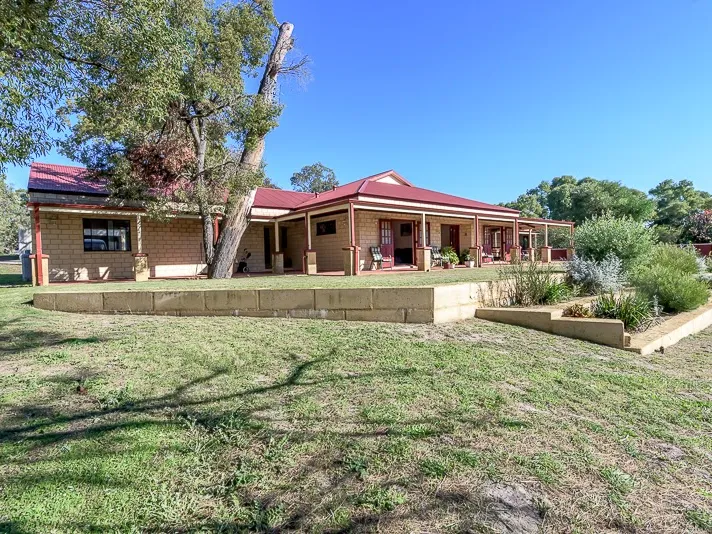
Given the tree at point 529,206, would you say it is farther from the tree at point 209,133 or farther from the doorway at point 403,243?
the tree at point 209,133

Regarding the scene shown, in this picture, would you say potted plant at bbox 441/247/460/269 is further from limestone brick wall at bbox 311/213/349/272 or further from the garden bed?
the garden bed

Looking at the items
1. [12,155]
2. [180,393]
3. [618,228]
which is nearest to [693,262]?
[618,228]

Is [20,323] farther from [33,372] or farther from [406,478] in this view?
[406,478]

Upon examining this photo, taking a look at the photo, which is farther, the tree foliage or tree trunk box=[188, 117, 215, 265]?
the tree foliage

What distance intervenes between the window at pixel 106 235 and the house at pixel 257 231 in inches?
1.2

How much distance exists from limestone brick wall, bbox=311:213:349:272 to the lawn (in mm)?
11550

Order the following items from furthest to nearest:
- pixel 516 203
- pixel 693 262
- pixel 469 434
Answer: pixel 516 203
pixel 693 262
pixel 469 434

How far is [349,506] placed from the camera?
6.31 feet

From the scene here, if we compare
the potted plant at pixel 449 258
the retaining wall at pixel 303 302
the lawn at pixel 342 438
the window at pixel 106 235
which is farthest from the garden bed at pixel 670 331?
the window at pixel 106 235

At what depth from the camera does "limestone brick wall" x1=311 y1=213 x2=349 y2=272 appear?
52.0 ft

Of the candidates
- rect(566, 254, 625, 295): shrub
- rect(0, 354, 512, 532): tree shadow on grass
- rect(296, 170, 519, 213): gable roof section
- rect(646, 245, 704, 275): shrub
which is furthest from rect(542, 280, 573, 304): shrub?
rect(296, 170, 519, 213): gable roof section

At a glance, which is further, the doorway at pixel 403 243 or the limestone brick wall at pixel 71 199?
the doorway at pixel 403 243

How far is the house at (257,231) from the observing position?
12.9 metres

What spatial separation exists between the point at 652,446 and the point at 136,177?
42.7ft
